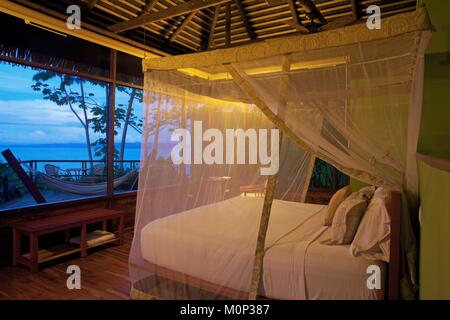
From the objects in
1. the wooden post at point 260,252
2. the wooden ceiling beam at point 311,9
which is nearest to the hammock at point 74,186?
the wooden post at point 260,252

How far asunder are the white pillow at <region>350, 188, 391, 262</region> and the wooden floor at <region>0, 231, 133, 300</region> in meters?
2.04

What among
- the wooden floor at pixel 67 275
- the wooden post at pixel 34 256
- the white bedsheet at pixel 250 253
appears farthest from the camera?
the wooden post at pixel 34 256

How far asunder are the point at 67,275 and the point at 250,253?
213 centimetres

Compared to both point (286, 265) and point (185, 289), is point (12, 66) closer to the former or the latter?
point (185, 289)

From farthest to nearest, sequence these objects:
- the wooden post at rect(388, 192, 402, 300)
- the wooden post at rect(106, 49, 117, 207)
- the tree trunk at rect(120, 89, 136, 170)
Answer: the tree trunk at rect(120, 89, 136, 170) < the wooden post at rect(106, 49, 117, 207) < the wooden post at rect(388, 192, 402, 300)

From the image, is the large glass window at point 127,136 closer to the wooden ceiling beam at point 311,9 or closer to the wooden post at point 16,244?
the wooden post at point 16,244

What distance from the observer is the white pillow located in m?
1.91

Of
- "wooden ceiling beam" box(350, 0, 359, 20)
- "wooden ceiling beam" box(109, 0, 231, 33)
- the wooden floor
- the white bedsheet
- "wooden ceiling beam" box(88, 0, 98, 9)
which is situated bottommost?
the wooden floor

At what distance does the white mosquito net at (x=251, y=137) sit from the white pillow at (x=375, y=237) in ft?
0.37

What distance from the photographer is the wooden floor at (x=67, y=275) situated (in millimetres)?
2625

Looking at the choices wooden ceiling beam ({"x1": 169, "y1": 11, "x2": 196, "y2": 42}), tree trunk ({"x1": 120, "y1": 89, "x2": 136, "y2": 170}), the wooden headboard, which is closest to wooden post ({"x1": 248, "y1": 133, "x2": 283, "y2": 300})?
the wooden headboard

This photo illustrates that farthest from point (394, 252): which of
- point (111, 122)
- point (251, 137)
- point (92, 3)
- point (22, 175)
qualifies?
point (22, 175)

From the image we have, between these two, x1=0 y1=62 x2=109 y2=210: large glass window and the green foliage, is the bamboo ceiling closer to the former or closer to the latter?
x1=0 y1=62 x2=109 y2=210: large glass window

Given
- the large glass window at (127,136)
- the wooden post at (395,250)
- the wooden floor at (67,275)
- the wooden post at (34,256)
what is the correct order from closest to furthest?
1. the wooden post at (395,250)
2. the wooden floor at (67,275)
3. the wooden post at (34,256)
4. the large glass window at (127,136)
